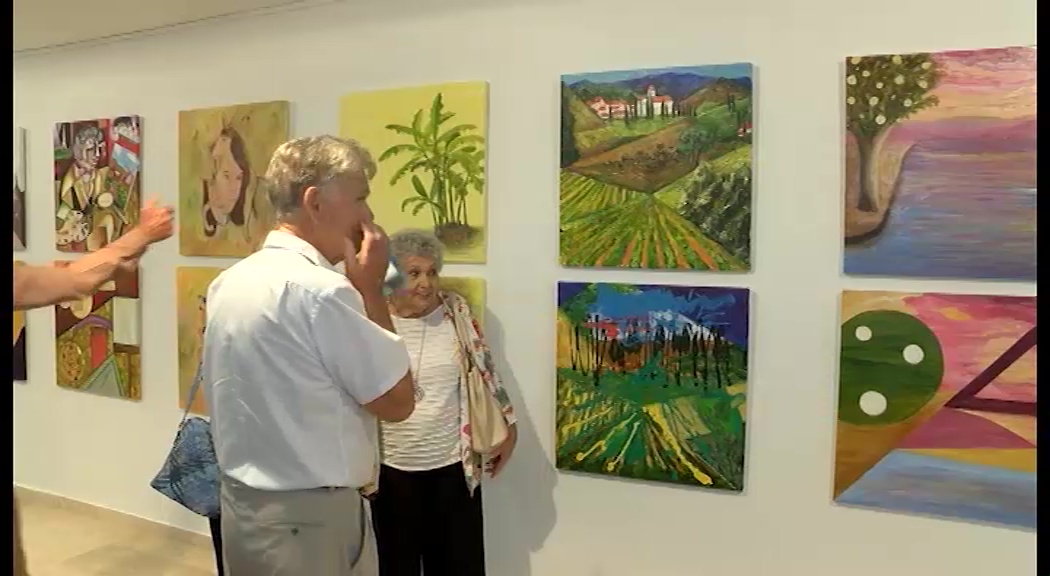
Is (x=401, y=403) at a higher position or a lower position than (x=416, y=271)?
lower

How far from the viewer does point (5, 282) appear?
3.14 feet

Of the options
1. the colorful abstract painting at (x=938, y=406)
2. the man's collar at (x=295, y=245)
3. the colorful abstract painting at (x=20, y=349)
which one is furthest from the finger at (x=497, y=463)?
the colorful abstract painting at (x=20, y=349)

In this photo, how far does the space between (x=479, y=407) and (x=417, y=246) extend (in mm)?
502

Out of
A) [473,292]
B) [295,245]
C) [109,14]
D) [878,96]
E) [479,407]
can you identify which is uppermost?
[109,14]

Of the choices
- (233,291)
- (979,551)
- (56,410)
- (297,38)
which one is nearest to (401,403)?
(233,291)

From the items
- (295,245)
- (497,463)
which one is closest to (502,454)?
(497,463)

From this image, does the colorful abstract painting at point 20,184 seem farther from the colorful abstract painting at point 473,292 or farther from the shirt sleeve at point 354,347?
the shirt sleeve at point 354,347

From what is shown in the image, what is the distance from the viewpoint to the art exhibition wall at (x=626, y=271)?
2.36 metres

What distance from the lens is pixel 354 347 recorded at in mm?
1749

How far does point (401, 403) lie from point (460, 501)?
85cm

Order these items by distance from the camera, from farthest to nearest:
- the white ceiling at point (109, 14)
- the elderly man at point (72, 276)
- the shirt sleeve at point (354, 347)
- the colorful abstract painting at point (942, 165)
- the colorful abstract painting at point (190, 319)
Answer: the colorful abstract painting at point (190, 319)
the white ceiling at point (109, 14)
the colorful abstract painting at point (942, 165)
the shirt sleeve at point (354, 347)
the elderly man at point (72, 276)

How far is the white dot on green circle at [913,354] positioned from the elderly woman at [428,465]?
1.13 meters

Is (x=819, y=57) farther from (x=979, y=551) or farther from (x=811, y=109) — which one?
(x=979, y=551)

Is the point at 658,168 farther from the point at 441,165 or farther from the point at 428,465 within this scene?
the point at 428,465
